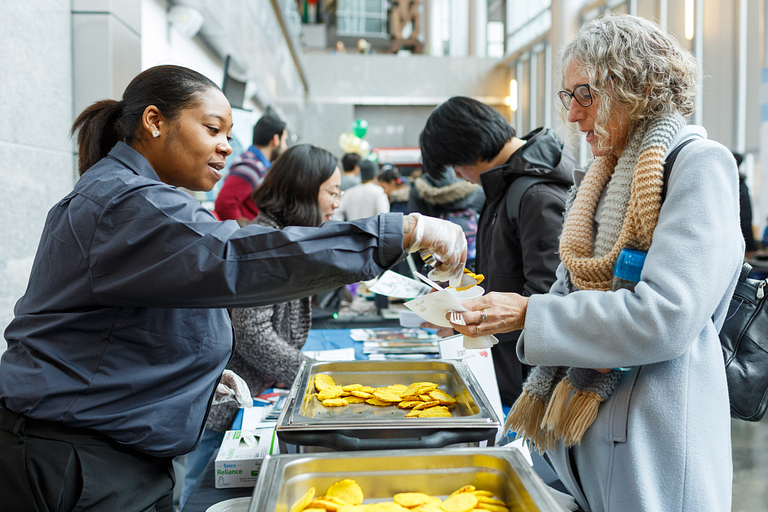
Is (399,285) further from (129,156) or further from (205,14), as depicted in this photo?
(205,14)

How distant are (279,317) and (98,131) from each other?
1.00 meters

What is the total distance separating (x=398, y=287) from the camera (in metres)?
1.81

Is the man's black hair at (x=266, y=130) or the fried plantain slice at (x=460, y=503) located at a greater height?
the man's black hair at (x=266, y=130)

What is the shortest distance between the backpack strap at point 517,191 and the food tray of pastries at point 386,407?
658 mm

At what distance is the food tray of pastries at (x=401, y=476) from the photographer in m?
0.89

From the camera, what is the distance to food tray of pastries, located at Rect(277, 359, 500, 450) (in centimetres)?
104

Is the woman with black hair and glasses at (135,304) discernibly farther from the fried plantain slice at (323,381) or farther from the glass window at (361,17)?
the glass window at (361,17)

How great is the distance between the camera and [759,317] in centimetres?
132

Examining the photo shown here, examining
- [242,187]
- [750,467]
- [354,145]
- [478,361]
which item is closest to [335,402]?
[478,361]

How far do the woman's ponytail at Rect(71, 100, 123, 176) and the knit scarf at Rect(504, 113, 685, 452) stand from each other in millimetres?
1056

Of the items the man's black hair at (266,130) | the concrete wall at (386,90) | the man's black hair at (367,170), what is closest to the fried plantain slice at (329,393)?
the man's black hair at (266,130)

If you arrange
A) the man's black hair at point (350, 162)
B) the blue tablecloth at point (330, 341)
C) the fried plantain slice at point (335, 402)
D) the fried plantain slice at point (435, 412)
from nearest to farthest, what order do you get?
the fried plantain slice at point (435, 412) < the fried plantain slice at point (335, 402) < the blue tablecloth at point (330, 341) < the man's black hair at point (350, 162)

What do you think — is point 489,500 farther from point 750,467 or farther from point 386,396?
point 750,467

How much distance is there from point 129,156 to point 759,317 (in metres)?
1.48
